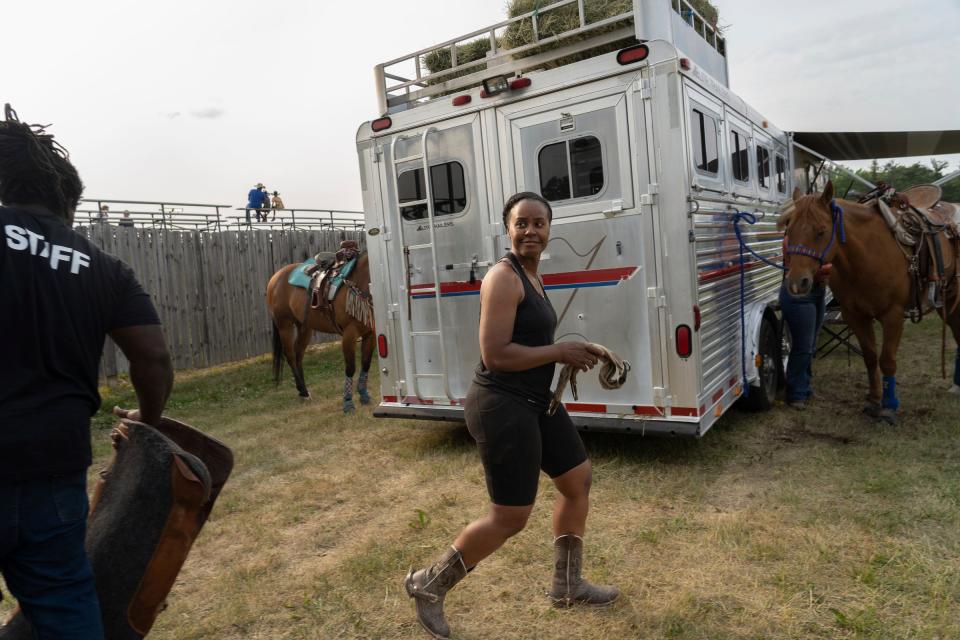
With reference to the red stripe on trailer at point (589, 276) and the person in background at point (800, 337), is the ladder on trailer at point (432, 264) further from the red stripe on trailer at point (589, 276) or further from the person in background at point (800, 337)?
the person in background at point (800, 337)

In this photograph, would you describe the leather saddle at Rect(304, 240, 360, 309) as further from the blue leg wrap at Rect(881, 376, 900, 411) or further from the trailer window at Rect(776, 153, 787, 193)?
the blue leg wrap at Rect(881, 376, 900, 411)

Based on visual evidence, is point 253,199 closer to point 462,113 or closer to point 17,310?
point 462,113

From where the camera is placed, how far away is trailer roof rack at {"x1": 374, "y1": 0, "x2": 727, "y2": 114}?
462 centimetres

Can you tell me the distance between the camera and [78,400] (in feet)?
6.17

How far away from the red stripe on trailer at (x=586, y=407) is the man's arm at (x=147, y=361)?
3.28 metres

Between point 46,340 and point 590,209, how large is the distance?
3.64m

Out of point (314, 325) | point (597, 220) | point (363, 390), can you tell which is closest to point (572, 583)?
point (597, 220)

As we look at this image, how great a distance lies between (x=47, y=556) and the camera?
5.79ft

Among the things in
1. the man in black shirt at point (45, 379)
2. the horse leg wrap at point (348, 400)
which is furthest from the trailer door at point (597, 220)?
the horse leg wrap at point (348, 400)

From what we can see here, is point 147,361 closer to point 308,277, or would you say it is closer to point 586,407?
point 586,407

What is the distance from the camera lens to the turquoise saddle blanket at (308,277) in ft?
26.2

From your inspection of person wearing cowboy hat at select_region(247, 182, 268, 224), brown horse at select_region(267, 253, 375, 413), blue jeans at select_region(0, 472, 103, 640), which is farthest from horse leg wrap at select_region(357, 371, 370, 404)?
person wearing cowboy hat at select_region(247, 182, 268, 224)

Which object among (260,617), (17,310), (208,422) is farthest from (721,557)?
(208,422)

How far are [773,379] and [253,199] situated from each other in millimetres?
15427
